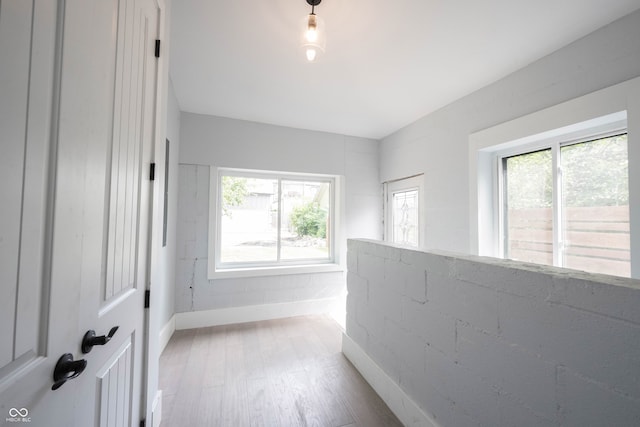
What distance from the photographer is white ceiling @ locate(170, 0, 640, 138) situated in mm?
1411

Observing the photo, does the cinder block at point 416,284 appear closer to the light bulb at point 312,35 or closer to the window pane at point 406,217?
the light bulb at point 312,35

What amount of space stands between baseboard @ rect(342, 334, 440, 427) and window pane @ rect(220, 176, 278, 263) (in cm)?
159

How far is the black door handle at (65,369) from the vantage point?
621 millimetres

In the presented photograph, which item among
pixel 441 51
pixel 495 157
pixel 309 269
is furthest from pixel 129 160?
pixel 495 157

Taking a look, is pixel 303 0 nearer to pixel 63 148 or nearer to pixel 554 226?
pixel 63 148

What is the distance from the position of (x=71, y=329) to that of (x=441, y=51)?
7.78 feet

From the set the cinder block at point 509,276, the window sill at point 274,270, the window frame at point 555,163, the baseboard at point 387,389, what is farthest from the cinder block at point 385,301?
the window sill at point 274,270

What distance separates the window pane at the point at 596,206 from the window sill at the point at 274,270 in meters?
2.30

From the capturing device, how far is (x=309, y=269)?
10.7 ft

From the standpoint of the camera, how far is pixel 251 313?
2.99 m

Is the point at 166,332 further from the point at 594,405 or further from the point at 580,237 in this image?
the point at 580,237

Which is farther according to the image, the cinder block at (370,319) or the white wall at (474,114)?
the cinder block at (370,319)

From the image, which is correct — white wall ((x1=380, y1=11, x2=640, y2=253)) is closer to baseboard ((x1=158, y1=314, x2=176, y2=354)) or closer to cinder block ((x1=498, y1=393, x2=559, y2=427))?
cinder block ((x1=498, y1=393, x2=559, y2=427))

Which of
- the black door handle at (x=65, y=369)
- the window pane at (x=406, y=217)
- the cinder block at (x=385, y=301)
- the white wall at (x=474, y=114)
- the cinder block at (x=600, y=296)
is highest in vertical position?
the white wall at (x=474, y=114)
